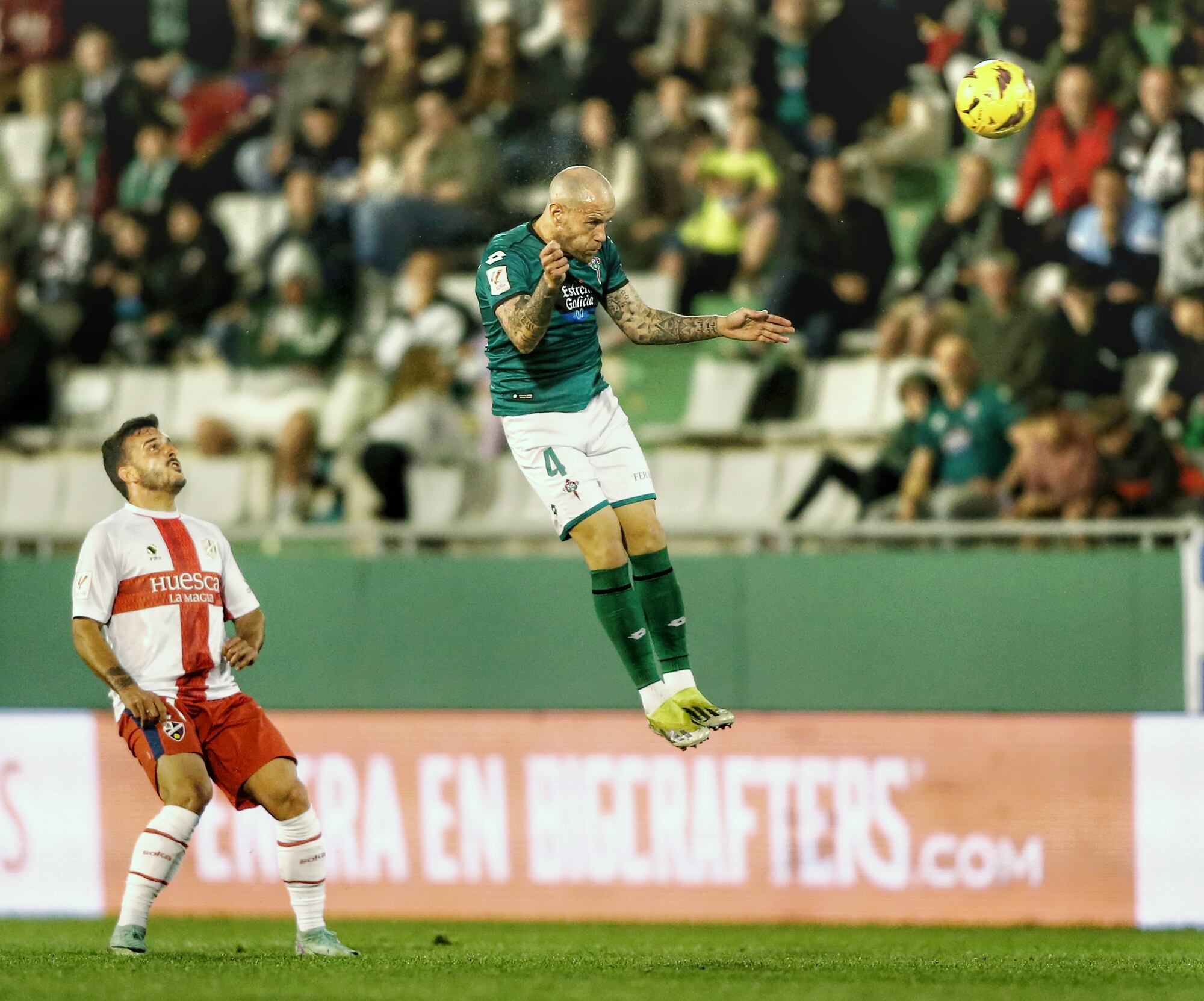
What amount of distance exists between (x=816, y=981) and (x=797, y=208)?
21.9 feet

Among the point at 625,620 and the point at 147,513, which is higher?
the point at 147,513

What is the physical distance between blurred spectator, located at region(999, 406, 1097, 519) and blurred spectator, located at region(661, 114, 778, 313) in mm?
2392

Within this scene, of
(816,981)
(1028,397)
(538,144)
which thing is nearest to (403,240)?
(538,144)

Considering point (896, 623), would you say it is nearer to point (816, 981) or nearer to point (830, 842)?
point (830, 842)

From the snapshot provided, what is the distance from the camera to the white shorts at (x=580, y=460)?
7.34 m

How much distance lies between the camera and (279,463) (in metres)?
12.4

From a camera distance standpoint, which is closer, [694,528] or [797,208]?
[694,528]

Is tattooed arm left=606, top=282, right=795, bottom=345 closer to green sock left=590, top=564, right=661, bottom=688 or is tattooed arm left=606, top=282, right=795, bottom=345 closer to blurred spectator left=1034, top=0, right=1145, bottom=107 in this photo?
green sock left=590, top=564, right=661, bottom=688

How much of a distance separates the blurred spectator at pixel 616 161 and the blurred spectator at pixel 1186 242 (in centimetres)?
343

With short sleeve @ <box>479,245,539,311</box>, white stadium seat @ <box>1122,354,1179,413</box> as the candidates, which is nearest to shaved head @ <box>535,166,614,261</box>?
short sleeve @ <box>479,245,539,311</box>

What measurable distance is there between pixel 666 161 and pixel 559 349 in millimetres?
5902

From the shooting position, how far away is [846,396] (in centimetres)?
1198

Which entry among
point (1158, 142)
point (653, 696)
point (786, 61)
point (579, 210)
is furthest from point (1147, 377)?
point (579, 210)

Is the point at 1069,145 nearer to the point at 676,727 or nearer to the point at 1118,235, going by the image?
the point at 1118,235
